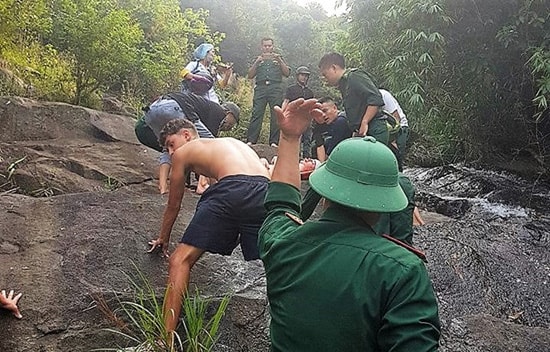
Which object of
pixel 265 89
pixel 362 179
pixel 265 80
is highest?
pixel 362 179

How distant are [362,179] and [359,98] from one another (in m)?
3.98

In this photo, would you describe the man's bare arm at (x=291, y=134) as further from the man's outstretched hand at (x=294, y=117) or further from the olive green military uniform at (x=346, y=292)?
the olive green military uniform at (x=346, y=292)

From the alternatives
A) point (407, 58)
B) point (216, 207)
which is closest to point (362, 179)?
point (216, 207)

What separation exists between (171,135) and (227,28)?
68.9 feet

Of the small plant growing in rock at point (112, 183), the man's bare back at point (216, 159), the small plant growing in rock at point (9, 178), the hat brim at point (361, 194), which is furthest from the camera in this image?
the small plant growing in rock at point (112, 183)

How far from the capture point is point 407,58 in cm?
918

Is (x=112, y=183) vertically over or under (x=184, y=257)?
under

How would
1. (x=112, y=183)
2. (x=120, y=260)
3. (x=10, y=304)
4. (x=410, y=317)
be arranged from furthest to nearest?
(x=112, y=183) → (x=120, y=260) → (x=10, y=304) → (x=410, y=317)

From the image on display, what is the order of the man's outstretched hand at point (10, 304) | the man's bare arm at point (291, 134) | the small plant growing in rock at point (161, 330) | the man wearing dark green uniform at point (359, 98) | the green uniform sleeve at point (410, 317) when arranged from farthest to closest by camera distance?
the man wearing dark green uniform at point (359, 98)
the man's outstretched hand at point (10, 304)
the small plant growing in rock at point (161, 330)
the man's bare arm at point (291, 134)
the green uniform sleeve at point (410, 317)

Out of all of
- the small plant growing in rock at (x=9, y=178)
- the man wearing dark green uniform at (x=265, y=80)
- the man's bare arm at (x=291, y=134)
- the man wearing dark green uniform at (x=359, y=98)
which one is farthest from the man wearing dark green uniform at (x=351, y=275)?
the man wearing dark green uniform at (x=265, y=80)

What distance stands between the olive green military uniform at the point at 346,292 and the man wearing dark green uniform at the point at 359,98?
12.4ft

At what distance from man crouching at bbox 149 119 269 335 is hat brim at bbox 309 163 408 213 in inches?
73.1

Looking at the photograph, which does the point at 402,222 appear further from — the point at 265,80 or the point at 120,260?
the point at 265,80

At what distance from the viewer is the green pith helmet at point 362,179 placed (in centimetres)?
162
